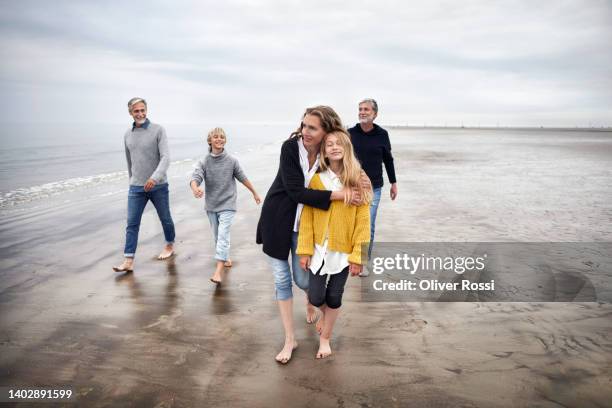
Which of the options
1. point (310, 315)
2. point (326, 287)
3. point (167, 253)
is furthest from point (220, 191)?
point (326, 287)

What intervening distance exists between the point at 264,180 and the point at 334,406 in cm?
1111

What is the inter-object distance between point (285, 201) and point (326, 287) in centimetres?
78

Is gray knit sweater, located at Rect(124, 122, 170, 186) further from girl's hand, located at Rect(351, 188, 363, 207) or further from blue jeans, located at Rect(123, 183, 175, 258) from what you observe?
girl's hand, located at Rect(351, 188, 363, 207)

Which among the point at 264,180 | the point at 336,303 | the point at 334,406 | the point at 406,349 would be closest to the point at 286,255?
the point at 336,303

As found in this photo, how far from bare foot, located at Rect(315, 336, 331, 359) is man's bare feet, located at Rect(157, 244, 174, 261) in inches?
128

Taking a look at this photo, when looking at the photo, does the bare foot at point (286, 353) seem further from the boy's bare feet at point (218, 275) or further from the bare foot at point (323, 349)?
the boy's bare feet at point (218, 275)

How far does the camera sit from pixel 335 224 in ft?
8.92

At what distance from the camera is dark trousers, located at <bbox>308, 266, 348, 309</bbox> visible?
2.83 metres

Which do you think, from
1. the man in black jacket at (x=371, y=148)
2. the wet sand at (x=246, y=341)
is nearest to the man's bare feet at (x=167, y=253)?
the wet sand at (x=246, y=341)

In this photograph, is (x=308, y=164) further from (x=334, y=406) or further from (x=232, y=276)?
(x=232, y=276)

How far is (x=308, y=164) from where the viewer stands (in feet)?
9.06

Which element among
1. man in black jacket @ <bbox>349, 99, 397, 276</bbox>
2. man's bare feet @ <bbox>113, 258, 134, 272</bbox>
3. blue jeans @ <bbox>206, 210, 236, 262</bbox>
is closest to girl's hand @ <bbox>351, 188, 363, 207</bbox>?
man in black jacket @ <bbox>349, 99, 397, 276</bbox>

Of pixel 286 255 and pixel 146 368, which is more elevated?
pixel 286 255

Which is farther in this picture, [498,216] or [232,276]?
[498,216]
